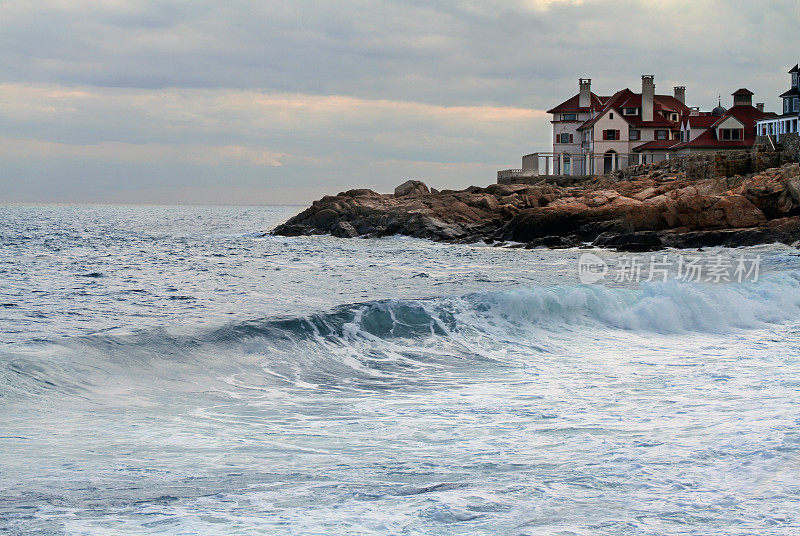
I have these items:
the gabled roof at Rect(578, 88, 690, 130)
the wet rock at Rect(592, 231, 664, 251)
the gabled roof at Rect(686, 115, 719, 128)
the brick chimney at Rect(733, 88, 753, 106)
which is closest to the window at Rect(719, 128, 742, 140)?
the gabled roof at Rect(686, 115, 719, 128)

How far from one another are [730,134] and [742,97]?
9.63 m

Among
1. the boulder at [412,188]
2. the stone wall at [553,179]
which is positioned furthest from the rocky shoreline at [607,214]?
the stone wall at [553,179]

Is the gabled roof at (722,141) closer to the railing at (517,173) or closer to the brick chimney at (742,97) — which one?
the brick chimney at (742,97)

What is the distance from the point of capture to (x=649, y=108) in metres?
63.3

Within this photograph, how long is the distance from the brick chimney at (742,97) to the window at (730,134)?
890 cm

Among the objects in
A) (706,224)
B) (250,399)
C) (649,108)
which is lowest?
(250,399)

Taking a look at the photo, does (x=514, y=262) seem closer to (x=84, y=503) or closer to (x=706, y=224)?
(x=706, y=224)

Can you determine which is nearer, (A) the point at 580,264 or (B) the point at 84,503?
(B) the point at 84,503

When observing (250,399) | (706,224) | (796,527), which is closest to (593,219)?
(706,224)

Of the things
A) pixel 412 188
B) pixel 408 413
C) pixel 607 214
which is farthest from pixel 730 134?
pixel 408 413

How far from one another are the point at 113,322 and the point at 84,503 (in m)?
10.1

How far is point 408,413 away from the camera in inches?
327

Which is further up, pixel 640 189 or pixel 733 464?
pixel 640 189

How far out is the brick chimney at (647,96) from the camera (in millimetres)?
62603
